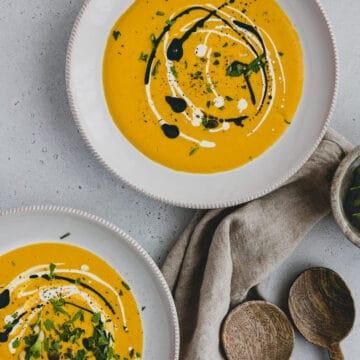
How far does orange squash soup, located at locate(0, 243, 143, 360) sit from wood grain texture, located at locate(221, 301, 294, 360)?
33 cm

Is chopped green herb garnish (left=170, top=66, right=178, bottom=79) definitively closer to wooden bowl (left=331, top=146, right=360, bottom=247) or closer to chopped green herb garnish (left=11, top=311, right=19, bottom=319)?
wooden bowl (left=331, top=146, right=360, bottom=247)

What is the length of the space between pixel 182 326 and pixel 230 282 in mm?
174

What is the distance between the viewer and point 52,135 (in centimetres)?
176

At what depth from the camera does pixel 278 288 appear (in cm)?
182

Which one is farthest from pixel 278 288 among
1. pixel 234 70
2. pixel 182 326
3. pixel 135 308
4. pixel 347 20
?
pixel 347 20

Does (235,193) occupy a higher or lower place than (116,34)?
lower

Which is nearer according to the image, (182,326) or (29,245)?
(29,245)

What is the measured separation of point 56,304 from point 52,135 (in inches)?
16.8

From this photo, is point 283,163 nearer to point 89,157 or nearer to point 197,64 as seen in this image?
point 197,64

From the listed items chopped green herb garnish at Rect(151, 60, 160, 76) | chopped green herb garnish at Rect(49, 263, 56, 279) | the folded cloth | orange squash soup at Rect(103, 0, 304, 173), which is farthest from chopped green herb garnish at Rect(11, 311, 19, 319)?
chopped green herb garnish at Rect(151, 60, 160, 76)

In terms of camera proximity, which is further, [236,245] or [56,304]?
[236,245]

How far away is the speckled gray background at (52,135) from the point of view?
1744mm

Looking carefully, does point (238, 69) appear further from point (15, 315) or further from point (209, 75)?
point (15, 315)

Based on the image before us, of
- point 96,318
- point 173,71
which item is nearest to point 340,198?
point 173,71
